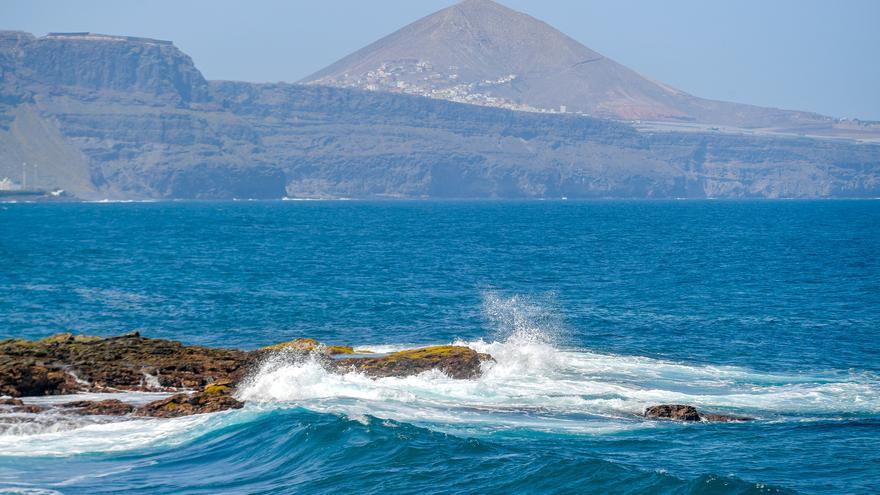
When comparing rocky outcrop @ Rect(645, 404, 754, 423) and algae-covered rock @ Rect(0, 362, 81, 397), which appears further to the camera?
algae-covered rock @ Rect(0, 362, 81, 397)

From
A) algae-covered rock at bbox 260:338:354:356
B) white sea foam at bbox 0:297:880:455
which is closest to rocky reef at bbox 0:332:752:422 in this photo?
algae-covered rock at bbox 260:338:354:356

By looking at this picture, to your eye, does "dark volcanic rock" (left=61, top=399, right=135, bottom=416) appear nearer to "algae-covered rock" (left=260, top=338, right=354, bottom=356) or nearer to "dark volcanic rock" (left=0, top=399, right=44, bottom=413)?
"dark volcanic rock" (left=0, top=399, right=44, bottom=413)

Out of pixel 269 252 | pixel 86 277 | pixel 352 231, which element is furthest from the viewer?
pixel 352 231

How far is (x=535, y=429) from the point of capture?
28562mm

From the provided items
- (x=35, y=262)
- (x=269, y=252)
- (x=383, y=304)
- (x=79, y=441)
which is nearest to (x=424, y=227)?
(x=269, y=252)

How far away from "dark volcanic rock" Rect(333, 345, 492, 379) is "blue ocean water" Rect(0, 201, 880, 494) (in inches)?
28.1

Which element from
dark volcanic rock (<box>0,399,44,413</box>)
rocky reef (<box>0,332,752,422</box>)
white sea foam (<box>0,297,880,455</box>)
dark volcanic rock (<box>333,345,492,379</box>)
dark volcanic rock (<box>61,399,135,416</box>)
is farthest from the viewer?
dark volcanic rock (<box>333,345,492,379</box>)

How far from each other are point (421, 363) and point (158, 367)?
792cm

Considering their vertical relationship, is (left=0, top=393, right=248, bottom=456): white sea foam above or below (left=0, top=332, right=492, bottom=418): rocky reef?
below

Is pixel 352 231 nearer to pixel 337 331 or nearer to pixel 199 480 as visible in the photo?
pixel 337 331

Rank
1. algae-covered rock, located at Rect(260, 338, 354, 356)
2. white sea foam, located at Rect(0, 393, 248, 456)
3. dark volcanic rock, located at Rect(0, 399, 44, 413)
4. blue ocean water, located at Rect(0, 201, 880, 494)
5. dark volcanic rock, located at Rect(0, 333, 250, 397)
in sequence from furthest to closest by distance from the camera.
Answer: algae-covered rock, located at Rect(260, 338, 354, 356) < dark volcanic rock, located at Rect(0, 333, 250, 397) < dark volcanic rock, located at Rect(0, 399, 44, 413) < white sea foam, located at Rect(0, 393, 248, 456) < blue ocean water, located at Rect(0, 201, 880, 494)

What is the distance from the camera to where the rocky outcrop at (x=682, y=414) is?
2972 centimetres

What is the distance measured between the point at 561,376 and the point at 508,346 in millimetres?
4384

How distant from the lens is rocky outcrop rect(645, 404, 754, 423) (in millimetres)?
29719
